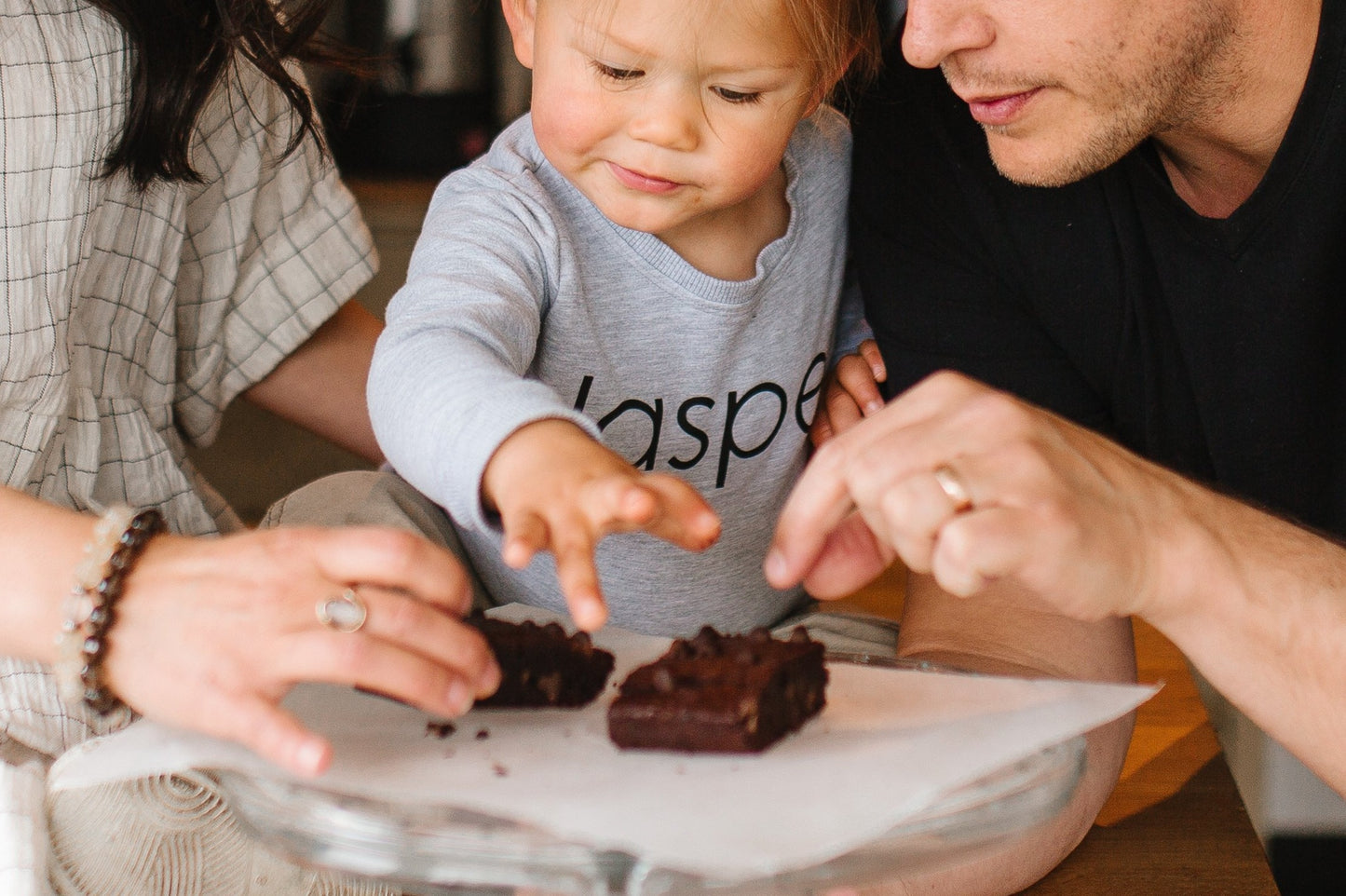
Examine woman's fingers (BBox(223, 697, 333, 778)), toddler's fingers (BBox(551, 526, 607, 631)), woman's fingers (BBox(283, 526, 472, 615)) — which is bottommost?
woman's fingers (BBox(223, 697, 333, 778))

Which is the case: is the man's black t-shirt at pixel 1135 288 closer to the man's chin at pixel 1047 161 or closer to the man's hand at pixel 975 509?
the man's chin at pixel 1047 161

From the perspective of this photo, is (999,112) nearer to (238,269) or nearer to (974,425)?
(974,425)

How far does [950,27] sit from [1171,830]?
745mm

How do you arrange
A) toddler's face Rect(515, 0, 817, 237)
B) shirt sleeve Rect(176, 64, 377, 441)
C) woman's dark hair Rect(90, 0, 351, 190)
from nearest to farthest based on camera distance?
1. toddler's face Rect(515, 0, 817, 237)
2. woman's dark hair Rect(90, 0, 351, 190)
3. shirt sleeve Rect(176, 64, 377, 441)

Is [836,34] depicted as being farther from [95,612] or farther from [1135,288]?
[95,612]

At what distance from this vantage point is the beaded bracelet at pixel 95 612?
2.63 ft

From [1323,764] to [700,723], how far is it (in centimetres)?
51

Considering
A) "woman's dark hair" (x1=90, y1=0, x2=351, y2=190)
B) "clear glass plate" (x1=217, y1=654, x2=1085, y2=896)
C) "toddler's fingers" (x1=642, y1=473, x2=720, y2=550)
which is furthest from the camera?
"woman's dark hair" (x1=90, y1=0, x2=351, y2=190)

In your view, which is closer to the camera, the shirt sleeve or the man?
the man

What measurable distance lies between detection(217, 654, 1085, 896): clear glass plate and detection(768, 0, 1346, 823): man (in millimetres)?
142

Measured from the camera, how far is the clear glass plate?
0.64m

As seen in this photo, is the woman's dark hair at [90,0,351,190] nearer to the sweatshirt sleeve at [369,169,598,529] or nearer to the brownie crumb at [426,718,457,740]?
the sweatshirt sleeve at [369,169,598,529]

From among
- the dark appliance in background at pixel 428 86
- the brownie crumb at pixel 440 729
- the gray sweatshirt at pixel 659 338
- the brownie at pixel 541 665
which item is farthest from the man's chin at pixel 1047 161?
the dark appliance in background at pixel 428 86

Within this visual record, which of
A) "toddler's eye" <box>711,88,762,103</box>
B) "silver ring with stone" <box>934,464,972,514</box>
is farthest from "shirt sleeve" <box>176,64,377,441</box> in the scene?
"silver ring with stone" <box>934,464,972,514</box>
